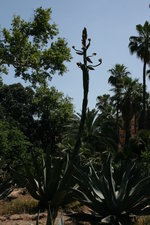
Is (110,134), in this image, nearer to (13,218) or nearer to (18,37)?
(18,37)

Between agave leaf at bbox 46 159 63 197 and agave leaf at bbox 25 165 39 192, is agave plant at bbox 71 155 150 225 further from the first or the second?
agave leaf at bbox 25 165 39 192

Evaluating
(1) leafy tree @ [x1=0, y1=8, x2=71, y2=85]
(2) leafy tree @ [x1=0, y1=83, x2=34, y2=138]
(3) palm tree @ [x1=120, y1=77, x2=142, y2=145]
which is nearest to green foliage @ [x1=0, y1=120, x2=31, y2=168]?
(1) leafy tree @ [x1=0, y1=8, x2=71, y2=85]

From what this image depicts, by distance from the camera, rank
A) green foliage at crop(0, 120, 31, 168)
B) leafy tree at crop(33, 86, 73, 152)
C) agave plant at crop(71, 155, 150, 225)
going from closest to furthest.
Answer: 1. agave plant at crop(71, 155, 150, 225)
2. green foliage at crop(0, 120, 31, 168)
3. leafy tree at crop(33, 86, 73, 152)

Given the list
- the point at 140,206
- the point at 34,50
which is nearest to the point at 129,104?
the point at 34,50

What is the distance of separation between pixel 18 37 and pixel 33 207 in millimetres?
13449

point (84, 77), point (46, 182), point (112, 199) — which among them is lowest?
point (112, 199)

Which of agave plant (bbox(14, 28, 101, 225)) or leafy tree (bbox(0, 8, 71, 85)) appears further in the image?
leafy tree (bbox(0, 8, 71, 85))

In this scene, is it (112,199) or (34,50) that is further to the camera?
(34,50)

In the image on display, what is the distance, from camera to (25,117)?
126 feet

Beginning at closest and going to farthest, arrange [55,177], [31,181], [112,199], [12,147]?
1. [112,199]
2. [55,177]
3. [31,181]
4. [12,147]

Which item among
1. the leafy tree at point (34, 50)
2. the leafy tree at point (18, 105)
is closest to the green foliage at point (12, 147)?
the leafy tree at point (34, 50)

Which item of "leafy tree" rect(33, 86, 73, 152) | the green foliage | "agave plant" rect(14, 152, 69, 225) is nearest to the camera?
"agave plant" rect(14, 152, 69, 225)

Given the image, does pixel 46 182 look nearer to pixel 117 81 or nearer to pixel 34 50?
pixel 34 50

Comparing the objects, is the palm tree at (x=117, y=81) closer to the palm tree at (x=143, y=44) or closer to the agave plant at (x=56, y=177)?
the palm tree at (x=143, y=44)
